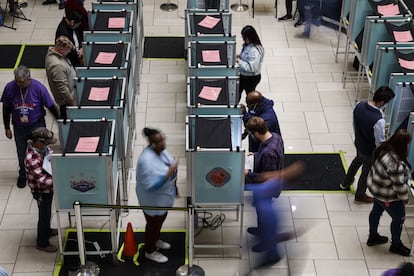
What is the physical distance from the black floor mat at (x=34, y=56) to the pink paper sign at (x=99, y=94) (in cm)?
364

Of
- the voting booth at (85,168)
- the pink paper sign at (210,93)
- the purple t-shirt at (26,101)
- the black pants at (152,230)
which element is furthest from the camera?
the purple t-shirt at (26,101)

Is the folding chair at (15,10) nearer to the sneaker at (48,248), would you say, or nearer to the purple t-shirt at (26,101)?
the purple t-shirt at (26,101)

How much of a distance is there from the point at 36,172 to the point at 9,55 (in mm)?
4968

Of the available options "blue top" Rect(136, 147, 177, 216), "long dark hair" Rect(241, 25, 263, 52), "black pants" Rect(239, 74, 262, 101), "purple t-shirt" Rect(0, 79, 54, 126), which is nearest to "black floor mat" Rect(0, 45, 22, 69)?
"purple t-shirt" Rect(0, 79, 54, 126)

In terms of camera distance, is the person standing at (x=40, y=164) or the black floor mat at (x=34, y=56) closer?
the person standing at (x=40, y=164)

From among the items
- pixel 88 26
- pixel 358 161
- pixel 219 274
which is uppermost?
pixel 88 26

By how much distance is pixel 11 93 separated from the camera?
26.3ft

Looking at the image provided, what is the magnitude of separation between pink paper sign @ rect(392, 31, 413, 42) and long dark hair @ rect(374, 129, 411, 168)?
2.75 m

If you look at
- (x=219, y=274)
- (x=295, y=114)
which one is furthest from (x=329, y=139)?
(x=219, y=274)

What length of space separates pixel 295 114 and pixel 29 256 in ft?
14.0

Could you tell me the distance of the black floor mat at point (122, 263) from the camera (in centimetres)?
732

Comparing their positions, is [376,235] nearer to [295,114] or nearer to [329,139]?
[329,139]

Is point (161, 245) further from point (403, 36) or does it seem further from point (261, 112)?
point (403, 36)

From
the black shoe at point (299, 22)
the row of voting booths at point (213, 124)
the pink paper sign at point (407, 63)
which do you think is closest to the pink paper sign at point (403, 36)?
the pink paper sign at point (407, 63)
